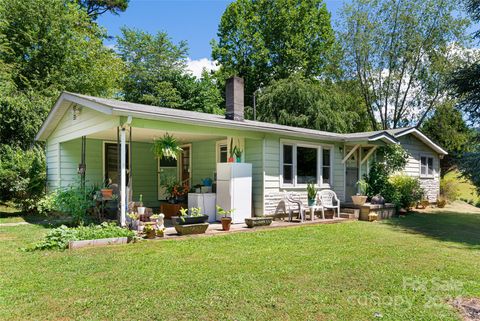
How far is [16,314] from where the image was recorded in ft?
10.6

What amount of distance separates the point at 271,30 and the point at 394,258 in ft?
82.6

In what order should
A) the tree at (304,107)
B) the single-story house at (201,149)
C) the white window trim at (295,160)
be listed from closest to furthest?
the single-story house at (201,149)
the white window trim at (295,160)
the tree at (304,107)

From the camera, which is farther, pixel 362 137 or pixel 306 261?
pixel 362 137

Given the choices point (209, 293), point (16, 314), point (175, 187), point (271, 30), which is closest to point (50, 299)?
point (16, 314)

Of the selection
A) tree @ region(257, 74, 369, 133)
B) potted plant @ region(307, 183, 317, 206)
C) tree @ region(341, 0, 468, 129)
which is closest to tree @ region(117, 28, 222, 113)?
tree @ region(257, 74, 369, 133)

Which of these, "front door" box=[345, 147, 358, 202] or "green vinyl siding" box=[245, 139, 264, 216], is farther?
"front door" box=[345, 147, 358, 202]

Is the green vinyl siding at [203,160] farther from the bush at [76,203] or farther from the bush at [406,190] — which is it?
the bush at [406,190]

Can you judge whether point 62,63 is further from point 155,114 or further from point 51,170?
point 155,114

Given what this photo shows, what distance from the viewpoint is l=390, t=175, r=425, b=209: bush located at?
12100 mm

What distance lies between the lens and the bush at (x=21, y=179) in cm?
1104

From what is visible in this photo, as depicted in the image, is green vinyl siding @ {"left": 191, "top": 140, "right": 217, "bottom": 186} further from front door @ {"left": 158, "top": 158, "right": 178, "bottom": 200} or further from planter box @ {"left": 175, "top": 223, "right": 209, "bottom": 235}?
planter box @ {"left": 175, "top": 223, "right": 209, "bottom": 235}

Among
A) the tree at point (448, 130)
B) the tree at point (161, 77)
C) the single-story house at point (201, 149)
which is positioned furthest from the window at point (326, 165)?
the tree at point (448, 130)

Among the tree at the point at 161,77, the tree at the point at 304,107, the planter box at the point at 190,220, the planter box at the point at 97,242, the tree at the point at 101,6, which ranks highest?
the tree at the point at 101,6

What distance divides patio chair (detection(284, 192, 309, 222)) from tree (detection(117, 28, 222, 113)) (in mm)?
14444
